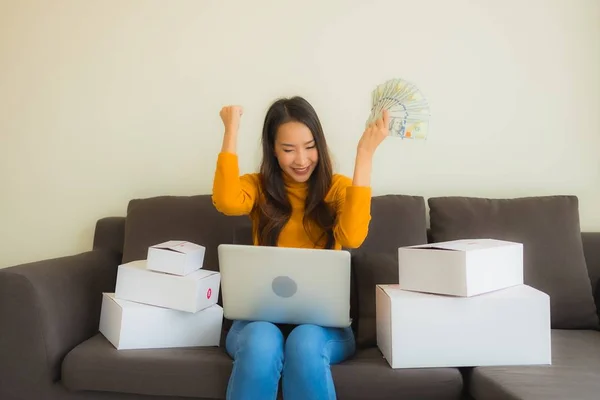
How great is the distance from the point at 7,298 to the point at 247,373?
72 centimetres

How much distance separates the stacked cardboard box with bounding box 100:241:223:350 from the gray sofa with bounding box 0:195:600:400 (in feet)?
0.18

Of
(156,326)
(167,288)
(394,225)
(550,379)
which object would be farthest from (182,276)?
(550,379)

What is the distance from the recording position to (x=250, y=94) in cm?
220

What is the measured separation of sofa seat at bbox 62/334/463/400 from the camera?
1357 mm

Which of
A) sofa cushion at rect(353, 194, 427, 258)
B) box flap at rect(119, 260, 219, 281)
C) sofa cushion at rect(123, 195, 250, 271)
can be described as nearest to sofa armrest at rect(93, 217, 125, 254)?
sofa cushion at rect(123, 195, 250, 271)

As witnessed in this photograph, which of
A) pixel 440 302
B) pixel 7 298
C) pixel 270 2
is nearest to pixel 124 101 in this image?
pixel 270 2

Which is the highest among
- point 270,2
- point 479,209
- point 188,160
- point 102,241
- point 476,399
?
point 270,2

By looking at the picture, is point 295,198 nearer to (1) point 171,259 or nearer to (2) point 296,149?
(2) point 296,149

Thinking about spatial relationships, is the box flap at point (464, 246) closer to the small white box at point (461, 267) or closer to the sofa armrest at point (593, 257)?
the small white box at point (461, 267)

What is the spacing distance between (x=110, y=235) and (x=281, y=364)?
106cm

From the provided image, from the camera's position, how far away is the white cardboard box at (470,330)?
1.38 m

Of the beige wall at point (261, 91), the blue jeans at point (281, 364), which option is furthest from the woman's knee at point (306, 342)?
the beige wall at point (261, 91)

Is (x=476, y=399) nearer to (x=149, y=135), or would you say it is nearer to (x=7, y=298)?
(x=7, y=298)

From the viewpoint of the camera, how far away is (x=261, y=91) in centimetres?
220
